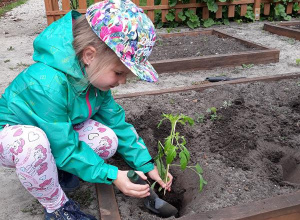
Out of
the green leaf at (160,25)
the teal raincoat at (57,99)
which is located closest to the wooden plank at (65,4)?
the green leaf at (160,25)

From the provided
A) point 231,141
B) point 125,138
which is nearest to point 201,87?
point 231,141

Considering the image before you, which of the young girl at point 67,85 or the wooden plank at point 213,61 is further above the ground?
the young girl at point 67,85

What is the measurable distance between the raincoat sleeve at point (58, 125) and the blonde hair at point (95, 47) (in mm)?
200

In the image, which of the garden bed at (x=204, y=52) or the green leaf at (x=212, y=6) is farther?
the green leaf at (x=212, y=6)

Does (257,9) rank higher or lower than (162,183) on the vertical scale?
higher

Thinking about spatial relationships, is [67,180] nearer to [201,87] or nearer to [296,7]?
[201,87]

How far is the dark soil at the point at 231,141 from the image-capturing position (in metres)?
1.91

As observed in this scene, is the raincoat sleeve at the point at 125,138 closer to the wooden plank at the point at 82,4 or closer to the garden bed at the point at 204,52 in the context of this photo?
the garden bed at the point at 204,52

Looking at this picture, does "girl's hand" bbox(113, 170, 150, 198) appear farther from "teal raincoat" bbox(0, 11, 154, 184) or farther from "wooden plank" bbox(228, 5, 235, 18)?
"wooden plank" bbox(228, 5, 235, 18)

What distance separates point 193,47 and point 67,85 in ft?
12.0

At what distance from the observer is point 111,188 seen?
1948mm

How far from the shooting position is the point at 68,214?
1.82 meters

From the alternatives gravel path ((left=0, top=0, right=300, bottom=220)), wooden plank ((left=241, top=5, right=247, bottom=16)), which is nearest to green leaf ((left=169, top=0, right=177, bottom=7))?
gravel path ((left=0, top=0, right=300, bottom=220))

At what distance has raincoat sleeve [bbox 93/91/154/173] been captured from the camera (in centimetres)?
204
